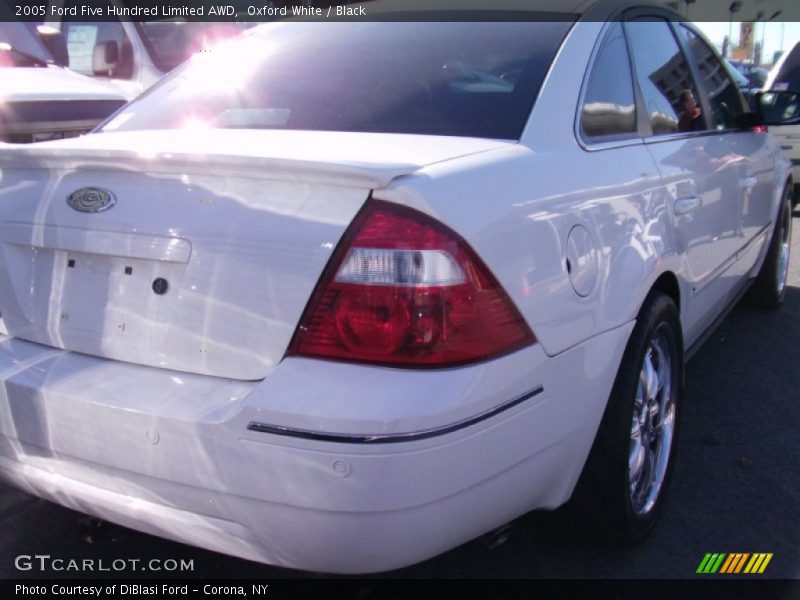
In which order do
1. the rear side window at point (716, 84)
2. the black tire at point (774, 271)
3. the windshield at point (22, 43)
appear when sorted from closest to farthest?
the rear side window at point (716, 84)
the black tire at point (774, 271)
the windshield at point (22, 43)

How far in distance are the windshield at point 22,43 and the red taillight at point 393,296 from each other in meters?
5.33

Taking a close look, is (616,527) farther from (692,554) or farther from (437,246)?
(437,246)

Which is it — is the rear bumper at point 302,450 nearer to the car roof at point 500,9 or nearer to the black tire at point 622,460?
the black tire at point 622,460

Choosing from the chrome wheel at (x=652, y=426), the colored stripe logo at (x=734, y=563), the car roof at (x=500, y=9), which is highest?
the car roof at (x=500, y=9)

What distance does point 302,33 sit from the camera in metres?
3.24

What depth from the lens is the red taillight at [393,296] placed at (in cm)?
196

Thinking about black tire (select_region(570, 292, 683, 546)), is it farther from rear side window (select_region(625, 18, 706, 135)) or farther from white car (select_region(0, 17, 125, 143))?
white car (select_region(0, 17, 125, 143))

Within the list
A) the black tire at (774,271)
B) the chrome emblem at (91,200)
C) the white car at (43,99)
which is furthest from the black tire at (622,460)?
the white car at (43,99)

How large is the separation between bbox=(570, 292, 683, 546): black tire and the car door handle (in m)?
0.34

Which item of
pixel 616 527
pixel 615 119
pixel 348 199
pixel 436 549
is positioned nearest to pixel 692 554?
pixel 616 527

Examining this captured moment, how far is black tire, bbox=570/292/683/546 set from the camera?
2562 mm

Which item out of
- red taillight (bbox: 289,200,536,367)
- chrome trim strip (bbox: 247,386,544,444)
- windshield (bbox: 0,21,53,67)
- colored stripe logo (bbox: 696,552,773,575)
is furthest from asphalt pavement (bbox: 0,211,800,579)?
windshield (bbox: 0,21,53,67)

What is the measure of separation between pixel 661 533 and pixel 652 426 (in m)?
0.35

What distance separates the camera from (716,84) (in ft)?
13.9
